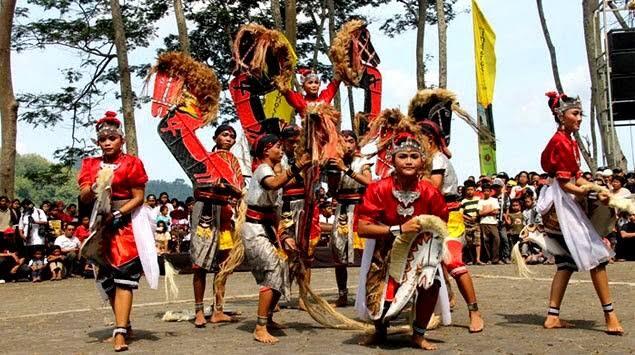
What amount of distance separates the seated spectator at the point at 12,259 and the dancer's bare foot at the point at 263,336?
10441 mm

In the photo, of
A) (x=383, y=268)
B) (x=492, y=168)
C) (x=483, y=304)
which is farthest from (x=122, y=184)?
(x=492, y=168)

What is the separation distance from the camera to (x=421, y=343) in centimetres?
628

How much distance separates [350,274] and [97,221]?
761cm

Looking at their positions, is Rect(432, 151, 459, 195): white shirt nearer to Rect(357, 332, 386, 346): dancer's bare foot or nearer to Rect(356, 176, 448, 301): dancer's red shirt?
Rect(356, 176, 448, 301): dancer's red shirt

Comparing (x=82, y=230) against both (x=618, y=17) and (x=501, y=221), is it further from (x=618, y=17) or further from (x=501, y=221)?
(x=618, y=17)

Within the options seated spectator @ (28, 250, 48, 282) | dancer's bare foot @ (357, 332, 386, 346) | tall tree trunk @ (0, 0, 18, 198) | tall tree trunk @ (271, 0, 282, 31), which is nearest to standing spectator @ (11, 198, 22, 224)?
seated spectator @ (28, 250, 48, 282)

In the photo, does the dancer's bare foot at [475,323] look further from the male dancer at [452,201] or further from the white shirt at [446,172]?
the white shirt at [446,172]

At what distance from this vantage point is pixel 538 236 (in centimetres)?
739

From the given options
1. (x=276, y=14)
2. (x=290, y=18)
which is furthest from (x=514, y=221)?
(x=276, y=14)

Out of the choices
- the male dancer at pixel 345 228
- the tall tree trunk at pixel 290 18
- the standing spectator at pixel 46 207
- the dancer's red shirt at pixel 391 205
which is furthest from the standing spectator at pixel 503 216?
the dancer's red shirt at pixel 391 205

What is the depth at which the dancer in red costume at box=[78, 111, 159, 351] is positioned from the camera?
6734mm

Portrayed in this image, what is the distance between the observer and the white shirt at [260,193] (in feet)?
22.7

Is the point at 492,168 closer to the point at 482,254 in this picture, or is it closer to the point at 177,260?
the point at 482,254

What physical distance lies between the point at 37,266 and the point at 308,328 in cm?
1009
